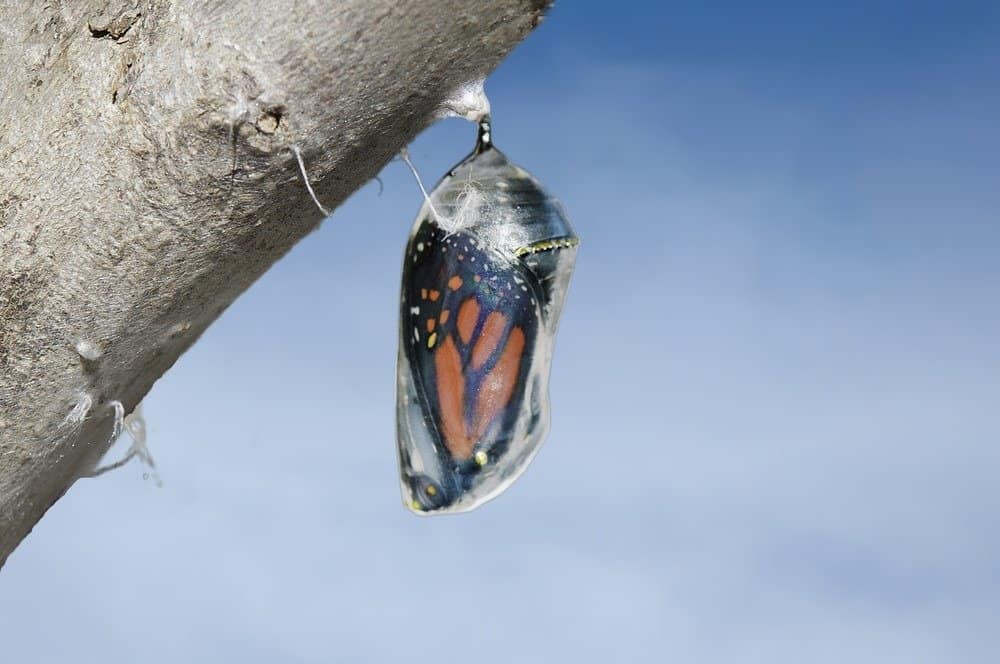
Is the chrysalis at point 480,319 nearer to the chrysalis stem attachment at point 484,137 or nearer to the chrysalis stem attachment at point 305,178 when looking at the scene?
the chrysalis stem attachment at point 484,137

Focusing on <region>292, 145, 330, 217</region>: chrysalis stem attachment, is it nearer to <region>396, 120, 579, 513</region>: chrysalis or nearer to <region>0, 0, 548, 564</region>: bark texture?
<region>0, 0, 548, 564</region>: bark texture

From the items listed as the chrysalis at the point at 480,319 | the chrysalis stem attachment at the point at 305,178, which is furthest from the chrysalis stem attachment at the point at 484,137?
the chrysalis stem attachment at the point at 305,178

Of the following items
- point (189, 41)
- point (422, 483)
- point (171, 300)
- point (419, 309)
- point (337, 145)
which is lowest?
point (422, 483)

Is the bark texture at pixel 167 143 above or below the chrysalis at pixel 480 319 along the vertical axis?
above

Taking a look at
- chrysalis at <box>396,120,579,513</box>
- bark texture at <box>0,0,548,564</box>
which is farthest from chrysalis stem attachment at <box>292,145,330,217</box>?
chrysalis at <box>396,120,579,513</box>

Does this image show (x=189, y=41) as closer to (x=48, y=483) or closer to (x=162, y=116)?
(x=162, y=116)

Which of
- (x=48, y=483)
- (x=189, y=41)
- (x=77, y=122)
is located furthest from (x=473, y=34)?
(x=48, y=483)
